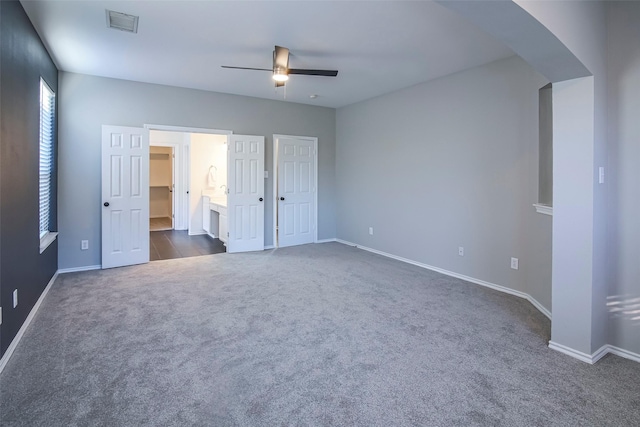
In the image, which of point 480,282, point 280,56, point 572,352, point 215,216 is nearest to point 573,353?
point 572,352

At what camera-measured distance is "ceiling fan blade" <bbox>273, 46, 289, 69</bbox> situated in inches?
141

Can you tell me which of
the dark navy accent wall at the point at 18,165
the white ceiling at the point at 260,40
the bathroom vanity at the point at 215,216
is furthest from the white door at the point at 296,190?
the dark navy accent wall at the point at 18,165

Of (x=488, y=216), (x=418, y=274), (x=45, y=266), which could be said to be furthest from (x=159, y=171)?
(x=488, y=216)

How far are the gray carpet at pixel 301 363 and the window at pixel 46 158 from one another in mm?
757

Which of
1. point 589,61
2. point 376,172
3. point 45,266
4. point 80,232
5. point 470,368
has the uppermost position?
point 589,61

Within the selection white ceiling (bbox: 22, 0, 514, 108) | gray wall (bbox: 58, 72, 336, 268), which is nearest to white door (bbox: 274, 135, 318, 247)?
gray wall (bbox: 58, 72, 336, 268)

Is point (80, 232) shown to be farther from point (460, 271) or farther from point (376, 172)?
point (460, 271)

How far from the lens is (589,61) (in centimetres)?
227

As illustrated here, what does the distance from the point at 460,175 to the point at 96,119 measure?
499 centimetres

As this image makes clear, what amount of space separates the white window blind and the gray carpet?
920 millimetres

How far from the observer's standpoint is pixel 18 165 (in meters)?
2.69

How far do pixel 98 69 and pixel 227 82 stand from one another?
5.32 feet

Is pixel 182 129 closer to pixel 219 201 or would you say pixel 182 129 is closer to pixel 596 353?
pixel 219 201

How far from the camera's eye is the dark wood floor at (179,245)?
19.0ft
